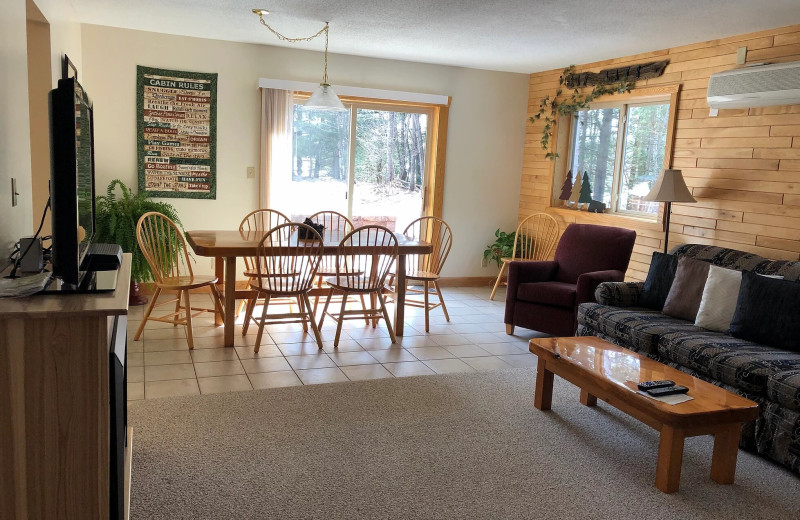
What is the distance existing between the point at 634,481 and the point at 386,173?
443 centimetres

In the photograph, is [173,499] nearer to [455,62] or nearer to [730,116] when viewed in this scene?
[730,116]

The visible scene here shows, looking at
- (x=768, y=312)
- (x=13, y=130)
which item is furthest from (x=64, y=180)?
(x=768, y=312)

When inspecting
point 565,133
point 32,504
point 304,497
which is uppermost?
point 565,133

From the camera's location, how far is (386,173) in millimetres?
6598

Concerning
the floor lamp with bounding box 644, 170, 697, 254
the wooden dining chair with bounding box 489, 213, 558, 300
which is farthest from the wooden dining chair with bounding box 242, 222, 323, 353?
the floor lamp with bounding box 644, 170, 697, 254

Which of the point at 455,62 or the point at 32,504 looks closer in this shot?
the point at 32,504

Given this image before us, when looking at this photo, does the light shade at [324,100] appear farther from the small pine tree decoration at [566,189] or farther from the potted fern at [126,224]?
the small pine tree decoration at [566,189]

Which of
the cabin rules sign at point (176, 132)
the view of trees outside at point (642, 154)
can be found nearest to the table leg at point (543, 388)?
the view of trees outside at point (642, 154)

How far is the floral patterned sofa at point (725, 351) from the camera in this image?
9.53 feet

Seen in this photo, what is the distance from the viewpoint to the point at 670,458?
2639 mm

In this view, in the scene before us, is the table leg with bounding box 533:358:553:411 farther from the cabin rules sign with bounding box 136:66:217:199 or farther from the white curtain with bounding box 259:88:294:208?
the cabin rules sign with bounding box 136:66:217:199

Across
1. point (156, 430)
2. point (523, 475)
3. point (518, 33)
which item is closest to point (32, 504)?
point (156, 430)

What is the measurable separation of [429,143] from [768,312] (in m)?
4.04

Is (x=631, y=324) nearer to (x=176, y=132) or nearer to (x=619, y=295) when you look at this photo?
(x=619, y=295)
